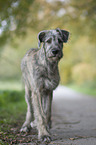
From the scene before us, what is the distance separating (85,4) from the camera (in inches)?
567

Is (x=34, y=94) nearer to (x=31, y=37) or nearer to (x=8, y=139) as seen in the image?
(x=8, y=139)

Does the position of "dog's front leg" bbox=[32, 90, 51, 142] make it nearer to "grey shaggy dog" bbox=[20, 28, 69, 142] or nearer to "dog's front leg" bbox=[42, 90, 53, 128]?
"grey shaggy dog" bbox=[20, 28, 69, 142]

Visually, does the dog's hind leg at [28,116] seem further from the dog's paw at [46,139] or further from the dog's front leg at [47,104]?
the dog's paw at [46,139]

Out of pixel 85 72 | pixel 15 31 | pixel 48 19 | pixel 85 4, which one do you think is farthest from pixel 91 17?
pixel 85 72

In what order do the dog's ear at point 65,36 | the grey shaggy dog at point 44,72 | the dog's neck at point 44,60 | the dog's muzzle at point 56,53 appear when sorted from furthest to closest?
the dog's ear at point 65,36
the dog's neck at point 44,60
the grey shaggy dog at point 44,72
the dog's muzzle at point 56,53

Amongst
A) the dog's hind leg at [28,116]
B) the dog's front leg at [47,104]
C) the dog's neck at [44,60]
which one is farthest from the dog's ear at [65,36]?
the dog's hind leg at [28,116]

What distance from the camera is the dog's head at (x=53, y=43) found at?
412 cm

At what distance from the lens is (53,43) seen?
418 cm

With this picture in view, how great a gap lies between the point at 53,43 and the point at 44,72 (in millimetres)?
833

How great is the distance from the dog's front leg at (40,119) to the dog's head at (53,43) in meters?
1.03

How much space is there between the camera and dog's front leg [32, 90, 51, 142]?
174 inches

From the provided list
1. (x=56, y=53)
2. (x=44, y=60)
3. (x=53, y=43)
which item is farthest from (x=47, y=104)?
(x=53, y=43)

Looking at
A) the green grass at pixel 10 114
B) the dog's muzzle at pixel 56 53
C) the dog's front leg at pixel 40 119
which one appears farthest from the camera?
the green grass at pixel 10 114

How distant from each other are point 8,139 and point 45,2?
1301cm
